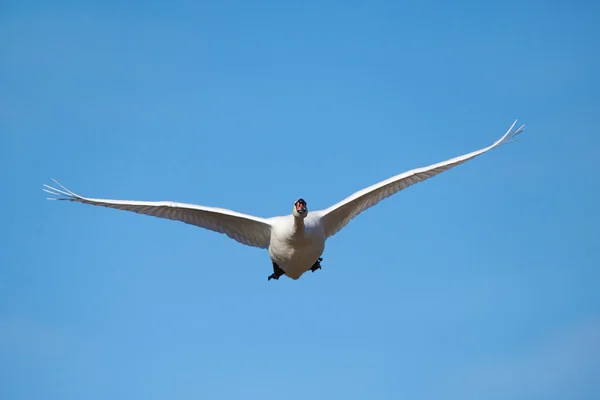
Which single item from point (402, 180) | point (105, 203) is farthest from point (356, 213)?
Answer: point (105, 203)

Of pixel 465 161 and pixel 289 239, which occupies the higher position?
pixel 465 161

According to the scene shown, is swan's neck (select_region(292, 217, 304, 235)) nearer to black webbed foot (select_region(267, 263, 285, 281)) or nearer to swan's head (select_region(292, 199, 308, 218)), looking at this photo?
swan's head (select_region(292, 199, 308, 218))

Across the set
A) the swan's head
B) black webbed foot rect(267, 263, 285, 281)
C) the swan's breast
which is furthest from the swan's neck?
black webbed foot rect(267, 263, 285, 281)

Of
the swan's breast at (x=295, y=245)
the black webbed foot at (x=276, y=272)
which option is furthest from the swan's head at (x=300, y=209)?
the black webbed foot at (x=276, y=272)

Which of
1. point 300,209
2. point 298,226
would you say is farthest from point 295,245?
point 300,209

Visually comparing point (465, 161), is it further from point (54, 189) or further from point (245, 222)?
point (54, 189)

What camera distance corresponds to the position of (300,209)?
35906 mm

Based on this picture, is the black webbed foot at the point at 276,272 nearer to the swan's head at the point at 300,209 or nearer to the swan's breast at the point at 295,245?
the swan's breast at the point at 295,245

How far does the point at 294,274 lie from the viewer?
38.2 meters

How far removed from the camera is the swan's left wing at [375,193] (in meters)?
37.9

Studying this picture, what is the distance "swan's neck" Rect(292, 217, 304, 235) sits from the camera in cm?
3628

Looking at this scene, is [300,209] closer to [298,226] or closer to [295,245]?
[298,226]

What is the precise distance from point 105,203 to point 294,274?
6.11 meters

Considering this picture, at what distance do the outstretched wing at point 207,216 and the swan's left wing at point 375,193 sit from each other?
6.47ft
